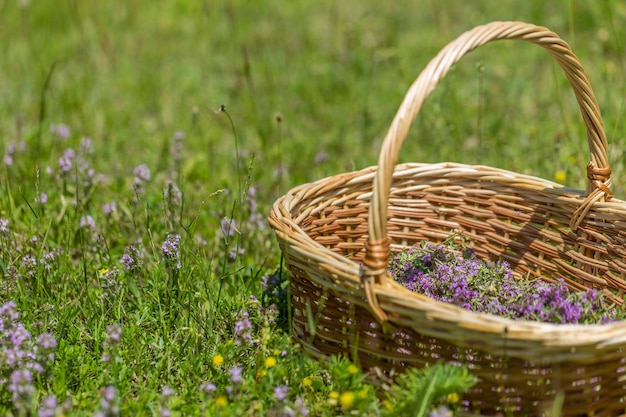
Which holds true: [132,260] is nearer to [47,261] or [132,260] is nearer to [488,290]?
[47,261]

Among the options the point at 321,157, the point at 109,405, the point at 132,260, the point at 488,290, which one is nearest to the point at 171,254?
the point at 132,260

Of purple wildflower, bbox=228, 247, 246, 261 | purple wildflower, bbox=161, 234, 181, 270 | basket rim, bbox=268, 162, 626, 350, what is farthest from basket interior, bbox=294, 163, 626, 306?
basket rim, bbox=268, 162, 626, 350

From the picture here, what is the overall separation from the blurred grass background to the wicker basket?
2.33 ft

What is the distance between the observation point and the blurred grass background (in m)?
3.69

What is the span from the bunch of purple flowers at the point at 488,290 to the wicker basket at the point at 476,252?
7.7 inches

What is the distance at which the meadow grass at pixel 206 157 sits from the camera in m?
1.93

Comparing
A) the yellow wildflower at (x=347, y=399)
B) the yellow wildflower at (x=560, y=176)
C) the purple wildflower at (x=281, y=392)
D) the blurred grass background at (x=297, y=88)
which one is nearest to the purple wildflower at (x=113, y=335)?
the purple wildflower at (x=281, y=392)

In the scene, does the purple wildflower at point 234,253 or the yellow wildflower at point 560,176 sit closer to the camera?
the purple wildflower at point 234,253

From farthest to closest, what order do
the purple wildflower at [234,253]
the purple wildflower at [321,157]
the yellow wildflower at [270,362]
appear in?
the purple wildflower at [321,157], the purple wildflower at [234,253], the yellow wildflower at [270,362]

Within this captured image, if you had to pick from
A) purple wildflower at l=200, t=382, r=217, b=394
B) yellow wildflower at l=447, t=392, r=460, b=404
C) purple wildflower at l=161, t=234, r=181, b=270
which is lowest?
purple wildflower at l=200, t=382, r=217, b=394

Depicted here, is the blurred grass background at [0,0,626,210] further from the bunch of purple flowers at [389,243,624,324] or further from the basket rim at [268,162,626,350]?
the basket rim at [268,162,626,350]

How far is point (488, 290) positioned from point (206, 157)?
2.03m

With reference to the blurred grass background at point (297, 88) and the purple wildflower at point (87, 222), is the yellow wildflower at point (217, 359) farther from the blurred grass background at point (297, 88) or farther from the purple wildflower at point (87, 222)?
the blurred grass background at point (297, 88)

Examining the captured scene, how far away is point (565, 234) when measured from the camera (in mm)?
2492
